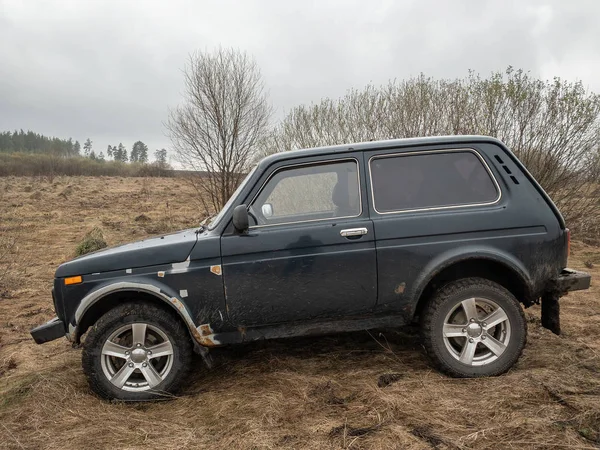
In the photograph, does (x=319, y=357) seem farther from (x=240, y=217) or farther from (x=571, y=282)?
(x=571, y=282)

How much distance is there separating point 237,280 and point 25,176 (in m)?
40.7

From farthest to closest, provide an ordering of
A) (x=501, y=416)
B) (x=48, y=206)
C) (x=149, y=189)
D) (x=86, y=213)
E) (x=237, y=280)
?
(x=149, y=189) < (x=48, y=206) < (x=86, y=213) < (x=237, y=280) < (x=501, y=416)

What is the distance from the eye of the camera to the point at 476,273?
349 cm

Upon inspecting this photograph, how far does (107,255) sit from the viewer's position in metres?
3.28

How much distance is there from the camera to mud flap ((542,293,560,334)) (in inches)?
135

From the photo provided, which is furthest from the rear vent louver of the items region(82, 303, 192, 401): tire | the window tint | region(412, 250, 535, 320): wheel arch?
region(82, 303, 192, 401): tire

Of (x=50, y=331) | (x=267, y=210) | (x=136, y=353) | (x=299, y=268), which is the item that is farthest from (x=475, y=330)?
(x=50, y=331)

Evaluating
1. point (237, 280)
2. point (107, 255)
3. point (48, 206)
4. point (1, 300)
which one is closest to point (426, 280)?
point (237, 280)

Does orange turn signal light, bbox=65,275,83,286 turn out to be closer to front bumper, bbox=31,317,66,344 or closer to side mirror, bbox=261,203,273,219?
front bumper, bbox=31,317,66,344

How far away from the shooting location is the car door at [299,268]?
3207 millimetres

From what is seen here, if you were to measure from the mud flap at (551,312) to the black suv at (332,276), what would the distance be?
0.27ft

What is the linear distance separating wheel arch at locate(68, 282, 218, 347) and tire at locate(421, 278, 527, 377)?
5.89 ft

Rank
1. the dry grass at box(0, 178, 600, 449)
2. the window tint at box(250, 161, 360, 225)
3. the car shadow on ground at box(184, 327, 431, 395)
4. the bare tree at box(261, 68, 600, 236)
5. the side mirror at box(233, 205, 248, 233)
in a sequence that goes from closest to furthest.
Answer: the dry grass at box(0, 178, 600, 449) → the side mirror at box(233, 205, 248, 233) → the window tint at box(250, 161, 360, 225) → the car shadow on ground at box(184, 327, 431, 395) → the bare tree at box(261, 68, 600, 236)

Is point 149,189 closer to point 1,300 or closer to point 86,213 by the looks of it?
point 86,213
